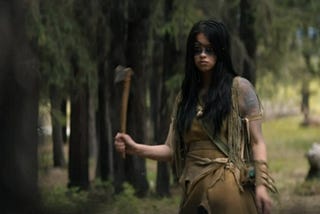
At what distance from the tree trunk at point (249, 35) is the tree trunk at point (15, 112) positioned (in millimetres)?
8583

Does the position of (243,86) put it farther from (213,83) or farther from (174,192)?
(174,192)

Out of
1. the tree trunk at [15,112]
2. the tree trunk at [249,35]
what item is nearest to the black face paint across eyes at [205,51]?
the tree trunk at [15,112]

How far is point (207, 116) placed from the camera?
3600mm

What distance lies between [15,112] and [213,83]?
97cm

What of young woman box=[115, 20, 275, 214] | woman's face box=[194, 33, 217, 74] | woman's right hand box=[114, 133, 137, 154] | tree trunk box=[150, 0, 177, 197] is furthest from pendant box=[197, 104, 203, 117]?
tree trunk box=[150, 0, 177, 197]

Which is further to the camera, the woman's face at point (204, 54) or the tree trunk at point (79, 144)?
the tree trunk at point (79, 144)

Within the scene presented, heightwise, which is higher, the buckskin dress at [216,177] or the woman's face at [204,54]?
the woman's face at [204,54]

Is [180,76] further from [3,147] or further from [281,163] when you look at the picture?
[281,163]

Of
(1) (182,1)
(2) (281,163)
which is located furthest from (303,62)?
(1) (182,1)

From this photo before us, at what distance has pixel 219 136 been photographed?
3.61 metres

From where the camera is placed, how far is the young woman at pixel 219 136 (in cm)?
360

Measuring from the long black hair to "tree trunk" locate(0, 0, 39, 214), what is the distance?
29.5 inches

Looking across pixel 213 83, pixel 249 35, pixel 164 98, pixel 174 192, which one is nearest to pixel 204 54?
pixel 213 83

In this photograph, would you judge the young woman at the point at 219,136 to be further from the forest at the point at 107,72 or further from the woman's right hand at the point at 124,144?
the forest at the point at 107,72
